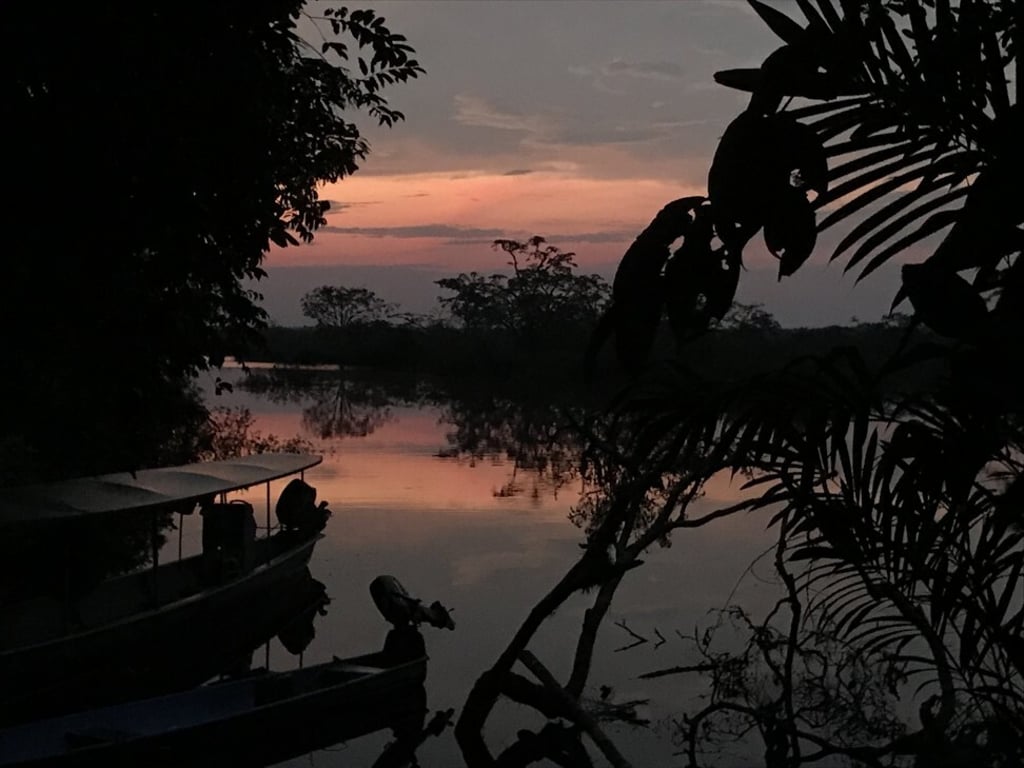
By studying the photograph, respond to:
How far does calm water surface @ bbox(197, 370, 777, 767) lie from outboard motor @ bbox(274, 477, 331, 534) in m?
1.14

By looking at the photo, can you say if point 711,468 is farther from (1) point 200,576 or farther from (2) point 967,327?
(1) point 200,576

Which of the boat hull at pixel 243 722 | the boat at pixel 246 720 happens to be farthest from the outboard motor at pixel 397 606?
the boat hull at pixel 243 722

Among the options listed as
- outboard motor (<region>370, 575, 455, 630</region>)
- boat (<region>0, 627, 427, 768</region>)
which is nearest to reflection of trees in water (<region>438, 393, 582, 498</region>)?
outboard motor (<region>370, 575, 455, 630</region>)

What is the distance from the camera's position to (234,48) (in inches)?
326

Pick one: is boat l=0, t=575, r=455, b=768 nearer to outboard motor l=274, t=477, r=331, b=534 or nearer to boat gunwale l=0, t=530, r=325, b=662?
boat gunwale l=0, t=530, r=325, b=662

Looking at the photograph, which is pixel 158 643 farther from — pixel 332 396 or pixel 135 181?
pixel 332 396

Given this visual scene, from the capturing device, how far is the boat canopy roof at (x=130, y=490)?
10000 millimetres

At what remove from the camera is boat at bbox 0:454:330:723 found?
9820 mm

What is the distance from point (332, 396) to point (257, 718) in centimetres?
5040

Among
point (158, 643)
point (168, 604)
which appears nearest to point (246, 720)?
point (158, 643)

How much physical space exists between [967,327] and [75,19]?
682 centimetres

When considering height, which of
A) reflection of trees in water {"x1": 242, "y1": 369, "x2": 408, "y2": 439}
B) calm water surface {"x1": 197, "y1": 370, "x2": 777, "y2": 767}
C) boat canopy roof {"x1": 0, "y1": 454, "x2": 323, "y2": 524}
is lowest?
reflection of trees in water {"x1": 242, "y1": 369, "x2": 408, "y2": 439}

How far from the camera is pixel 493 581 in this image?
59.3ft

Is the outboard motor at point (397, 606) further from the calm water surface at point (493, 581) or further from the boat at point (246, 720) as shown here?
the calm water surface at point (493, 581)
